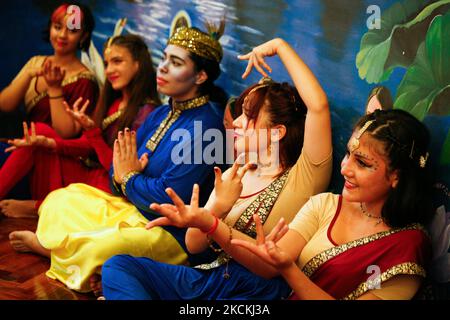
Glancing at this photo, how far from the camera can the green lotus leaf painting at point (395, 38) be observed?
7.18ft

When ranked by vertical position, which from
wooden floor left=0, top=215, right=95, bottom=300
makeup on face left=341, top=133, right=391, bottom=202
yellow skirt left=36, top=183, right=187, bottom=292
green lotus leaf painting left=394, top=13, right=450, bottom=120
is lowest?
wooden floor left=0, top=215, right=95, bottom=300

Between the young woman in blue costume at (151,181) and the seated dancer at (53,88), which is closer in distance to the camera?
the young woman in blue costume at (151,181)

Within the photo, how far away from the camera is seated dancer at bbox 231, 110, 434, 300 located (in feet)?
6.70

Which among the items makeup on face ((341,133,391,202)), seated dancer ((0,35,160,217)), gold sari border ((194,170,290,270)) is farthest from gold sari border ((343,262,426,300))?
seated dancer ((0,35,160,217))

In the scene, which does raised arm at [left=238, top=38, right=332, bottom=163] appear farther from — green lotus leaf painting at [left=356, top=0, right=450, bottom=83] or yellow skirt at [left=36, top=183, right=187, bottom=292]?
yellow skirt at [left=36, top=183, right=187, bottom=292]

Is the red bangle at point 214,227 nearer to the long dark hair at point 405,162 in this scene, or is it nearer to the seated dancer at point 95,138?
the long dark hair at point 405,162

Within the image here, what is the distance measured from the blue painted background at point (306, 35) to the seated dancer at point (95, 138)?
0.66 feet

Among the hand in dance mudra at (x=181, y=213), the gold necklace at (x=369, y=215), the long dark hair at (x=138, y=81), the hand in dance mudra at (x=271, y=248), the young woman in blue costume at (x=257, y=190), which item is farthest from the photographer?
the long dark hair at (x=138, y=81)

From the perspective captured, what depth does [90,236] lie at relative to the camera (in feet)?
8.98

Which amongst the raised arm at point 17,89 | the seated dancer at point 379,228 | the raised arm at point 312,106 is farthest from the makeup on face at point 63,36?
the seated dancer at point 379,228

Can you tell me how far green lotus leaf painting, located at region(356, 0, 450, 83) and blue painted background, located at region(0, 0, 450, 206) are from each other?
3 cm

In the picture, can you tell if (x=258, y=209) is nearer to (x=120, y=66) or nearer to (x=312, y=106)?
(x=312, y=106)
